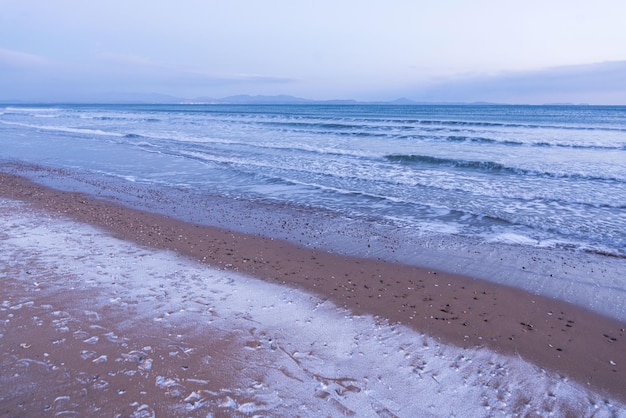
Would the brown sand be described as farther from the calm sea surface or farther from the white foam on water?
the calm sea surface

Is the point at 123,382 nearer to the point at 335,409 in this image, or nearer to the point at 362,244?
the point at 335,409

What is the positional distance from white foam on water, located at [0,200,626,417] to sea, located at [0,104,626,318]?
9.44ft

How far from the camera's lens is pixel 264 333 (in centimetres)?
560

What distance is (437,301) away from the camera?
6.84 metres

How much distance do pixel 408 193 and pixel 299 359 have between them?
10.6m

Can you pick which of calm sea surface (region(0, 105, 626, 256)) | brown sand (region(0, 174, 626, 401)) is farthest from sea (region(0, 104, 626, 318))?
brown sand (region(0, 174, 626, 401))

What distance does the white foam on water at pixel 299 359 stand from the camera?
14.2ft

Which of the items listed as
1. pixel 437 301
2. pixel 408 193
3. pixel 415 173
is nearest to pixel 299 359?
pixel 437 301

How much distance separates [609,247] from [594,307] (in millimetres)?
3470

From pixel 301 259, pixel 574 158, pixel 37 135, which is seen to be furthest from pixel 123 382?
pixel 37 135

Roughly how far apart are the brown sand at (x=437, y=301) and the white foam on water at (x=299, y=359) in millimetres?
332

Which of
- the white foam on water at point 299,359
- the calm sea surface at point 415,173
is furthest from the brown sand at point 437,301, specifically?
the calm sea surface at point 415,173

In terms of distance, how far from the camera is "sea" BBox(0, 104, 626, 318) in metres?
9.04

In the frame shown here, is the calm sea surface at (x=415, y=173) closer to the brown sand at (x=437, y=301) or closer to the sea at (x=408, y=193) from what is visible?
the sea at (x=408, y=193)
